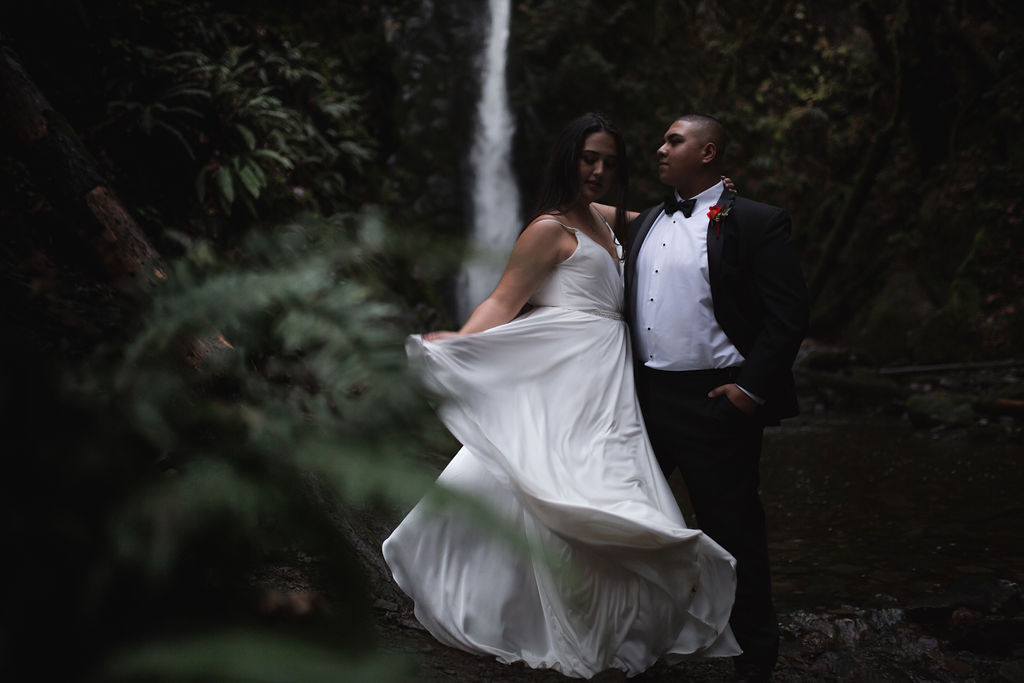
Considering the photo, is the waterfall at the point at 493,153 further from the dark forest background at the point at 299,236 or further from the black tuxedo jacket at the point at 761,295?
the black tuxedo jacket at the point at 761,295

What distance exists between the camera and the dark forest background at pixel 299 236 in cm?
65

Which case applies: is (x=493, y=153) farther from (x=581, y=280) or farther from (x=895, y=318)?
(x=581, y=280)

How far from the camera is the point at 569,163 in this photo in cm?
337

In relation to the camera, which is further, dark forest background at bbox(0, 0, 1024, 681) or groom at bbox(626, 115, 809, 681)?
groom at bbox(626, 115, 809, 681)

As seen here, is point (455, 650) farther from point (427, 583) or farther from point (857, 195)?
point (857, 195)

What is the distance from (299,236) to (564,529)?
1.93m

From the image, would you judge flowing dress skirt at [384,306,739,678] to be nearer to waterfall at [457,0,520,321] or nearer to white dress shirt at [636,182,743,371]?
white dress shirt at [636,182,743,371]

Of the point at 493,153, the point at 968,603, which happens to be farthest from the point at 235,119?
the point at 493,153

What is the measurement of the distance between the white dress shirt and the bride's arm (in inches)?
16.6

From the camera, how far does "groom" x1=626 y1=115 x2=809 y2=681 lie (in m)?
2.94

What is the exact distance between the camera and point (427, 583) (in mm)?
2979

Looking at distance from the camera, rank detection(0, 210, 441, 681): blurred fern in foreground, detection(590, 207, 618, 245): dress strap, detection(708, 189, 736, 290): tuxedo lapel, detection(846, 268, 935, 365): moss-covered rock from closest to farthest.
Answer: detection(0, 210, 441, 681): blurred fern in foreground → detection(708, 189, 736, 290): tuxedo lapel → detection(590, 207, 618, 245): dress strap → detection(846, 268, 935, 365): moss-covered rock

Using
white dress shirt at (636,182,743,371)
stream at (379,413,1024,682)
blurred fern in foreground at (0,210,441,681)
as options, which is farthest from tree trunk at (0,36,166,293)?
blurred fern in foreground at (0,210,441,681)

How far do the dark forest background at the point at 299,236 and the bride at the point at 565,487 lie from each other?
61 centimetres
